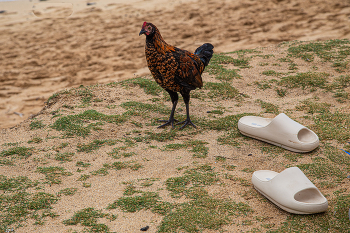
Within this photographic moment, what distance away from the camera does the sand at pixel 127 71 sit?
3197 millimetres

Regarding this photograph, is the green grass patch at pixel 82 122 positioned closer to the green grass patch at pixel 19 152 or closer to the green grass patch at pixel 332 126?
the green grass patch at pixel 19 152

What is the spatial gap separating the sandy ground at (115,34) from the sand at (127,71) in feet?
0.10

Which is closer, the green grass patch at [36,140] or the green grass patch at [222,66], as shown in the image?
the green grass patch at [36,140]

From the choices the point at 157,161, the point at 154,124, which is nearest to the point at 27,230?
the point at 157,161

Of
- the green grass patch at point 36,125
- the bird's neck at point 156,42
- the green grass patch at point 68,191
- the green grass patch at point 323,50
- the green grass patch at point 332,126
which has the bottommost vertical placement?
the green grass patch at point 332,126

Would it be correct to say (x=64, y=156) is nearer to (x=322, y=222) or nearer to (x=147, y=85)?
(x=147, y=85)

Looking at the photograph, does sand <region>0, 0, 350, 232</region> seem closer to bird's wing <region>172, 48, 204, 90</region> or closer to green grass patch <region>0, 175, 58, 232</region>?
green grass patch <region>0, 175, 58, 232</region>

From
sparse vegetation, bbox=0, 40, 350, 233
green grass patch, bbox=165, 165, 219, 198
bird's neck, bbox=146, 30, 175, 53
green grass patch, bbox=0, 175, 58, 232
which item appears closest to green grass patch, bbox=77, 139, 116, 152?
sparse vegetation, bbox=0, 40, 350, 233

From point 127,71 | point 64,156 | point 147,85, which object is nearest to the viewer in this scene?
point 64,156

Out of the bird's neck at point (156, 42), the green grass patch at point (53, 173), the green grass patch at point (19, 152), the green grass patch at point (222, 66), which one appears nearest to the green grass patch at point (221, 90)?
the green grass patch at point (222, 66)

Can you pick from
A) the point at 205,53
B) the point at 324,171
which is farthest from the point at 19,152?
the point at 324,171

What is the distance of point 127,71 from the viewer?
327 inches

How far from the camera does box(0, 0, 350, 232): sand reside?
3.20 m

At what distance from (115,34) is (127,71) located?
9.00 feet
